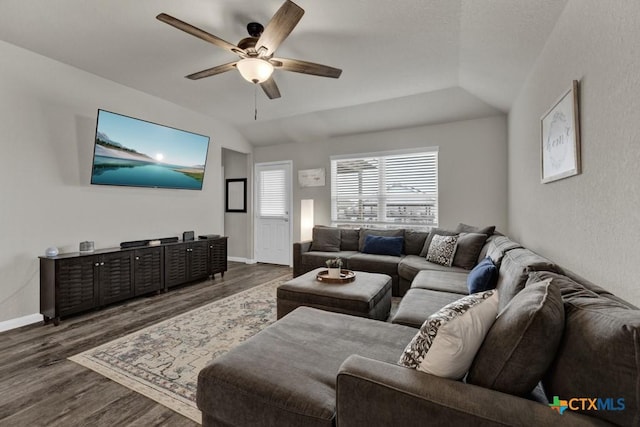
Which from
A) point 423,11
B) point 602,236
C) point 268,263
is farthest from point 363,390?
point 268,263

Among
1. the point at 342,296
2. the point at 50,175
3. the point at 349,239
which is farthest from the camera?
the point at 349,239

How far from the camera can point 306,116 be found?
5012mm

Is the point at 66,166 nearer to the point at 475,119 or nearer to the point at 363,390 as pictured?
the point at 363,390

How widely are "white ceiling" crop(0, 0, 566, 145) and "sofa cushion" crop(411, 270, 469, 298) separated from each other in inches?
81.8

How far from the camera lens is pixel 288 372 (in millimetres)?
1241

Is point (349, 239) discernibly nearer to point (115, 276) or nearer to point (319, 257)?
point (319, 257)

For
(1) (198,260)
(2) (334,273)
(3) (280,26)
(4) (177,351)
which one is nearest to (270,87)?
(3) (280,26)

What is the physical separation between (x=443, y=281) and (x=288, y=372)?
203 centimetres

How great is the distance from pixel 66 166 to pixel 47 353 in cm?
207

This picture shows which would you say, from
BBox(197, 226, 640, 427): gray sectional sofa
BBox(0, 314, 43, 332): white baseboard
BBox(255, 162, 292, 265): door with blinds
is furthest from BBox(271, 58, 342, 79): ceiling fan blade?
BBox(0, 314, 43, 332): white baseboard

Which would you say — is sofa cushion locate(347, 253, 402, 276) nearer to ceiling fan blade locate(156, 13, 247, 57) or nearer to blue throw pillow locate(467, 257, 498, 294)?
blue throw pillow locate(467, 257, 498, 294)

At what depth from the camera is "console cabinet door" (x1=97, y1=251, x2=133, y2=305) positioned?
3254 mm

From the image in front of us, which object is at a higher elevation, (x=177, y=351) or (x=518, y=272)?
(x=518, y=272)

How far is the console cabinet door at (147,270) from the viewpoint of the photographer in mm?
3613
